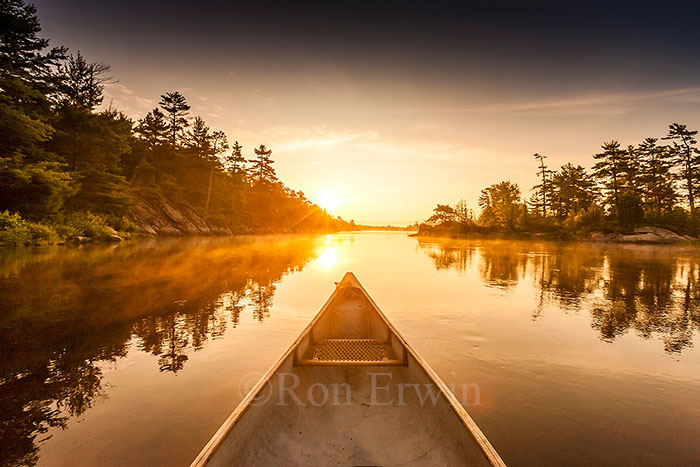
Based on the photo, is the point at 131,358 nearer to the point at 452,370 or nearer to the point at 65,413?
the point at 65,413

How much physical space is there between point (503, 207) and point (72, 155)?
235 ft

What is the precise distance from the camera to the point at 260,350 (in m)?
6.41

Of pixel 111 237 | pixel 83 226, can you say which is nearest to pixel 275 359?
pixel 83 226

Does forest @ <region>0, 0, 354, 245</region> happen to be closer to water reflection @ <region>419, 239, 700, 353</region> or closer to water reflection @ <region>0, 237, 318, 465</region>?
water reflection @ <region>0, 237, 318, 465</region>

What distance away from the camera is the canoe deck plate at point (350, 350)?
199 inches

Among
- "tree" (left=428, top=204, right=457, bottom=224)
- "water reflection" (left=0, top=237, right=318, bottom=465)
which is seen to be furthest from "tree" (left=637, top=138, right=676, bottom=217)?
"water reflection" (left=0, top=237, right=318, bottom=465)

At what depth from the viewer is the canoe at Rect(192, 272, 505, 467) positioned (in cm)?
244

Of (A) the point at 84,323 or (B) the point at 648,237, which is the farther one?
(B) the point at 648,237

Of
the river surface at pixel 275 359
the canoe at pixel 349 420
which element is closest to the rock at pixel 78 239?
the river surface at pixel 275 359

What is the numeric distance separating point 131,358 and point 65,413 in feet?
5.85

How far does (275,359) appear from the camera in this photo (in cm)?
595

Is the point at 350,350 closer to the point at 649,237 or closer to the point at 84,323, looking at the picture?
the point at 84,323

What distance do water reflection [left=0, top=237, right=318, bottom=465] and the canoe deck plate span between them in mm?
2643

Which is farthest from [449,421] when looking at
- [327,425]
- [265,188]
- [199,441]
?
[265,188]
